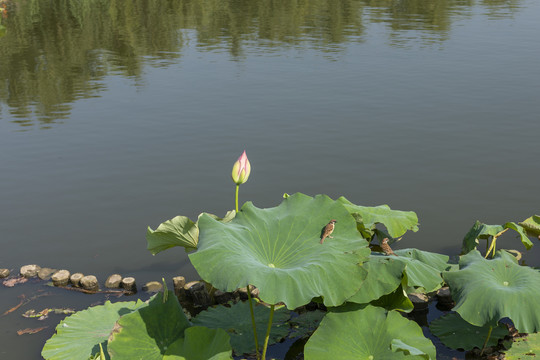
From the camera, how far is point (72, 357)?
404 cm

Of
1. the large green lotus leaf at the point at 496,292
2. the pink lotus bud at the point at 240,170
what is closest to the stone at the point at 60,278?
the pink lotus bud at the point at 240,170

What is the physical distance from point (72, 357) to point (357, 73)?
10113 millimetres

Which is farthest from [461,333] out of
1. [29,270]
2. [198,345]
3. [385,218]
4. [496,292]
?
[29,270]

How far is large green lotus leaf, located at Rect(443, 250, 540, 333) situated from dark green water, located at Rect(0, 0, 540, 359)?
175 cm

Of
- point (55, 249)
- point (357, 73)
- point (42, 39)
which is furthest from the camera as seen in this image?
point (42, 39)

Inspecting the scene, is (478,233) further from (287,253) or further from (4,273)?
(4,273)

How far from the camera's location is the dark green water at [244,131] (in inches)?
265

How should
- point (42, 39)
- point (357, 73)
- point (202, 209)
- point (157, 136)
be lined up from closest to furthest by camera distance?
point (202, 209), point (157, 136), point (357, 73), point (42, 39)

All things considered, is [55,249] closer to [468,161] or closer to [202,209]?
[202,209]

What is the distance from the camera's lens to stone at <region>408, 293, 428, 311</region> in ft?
16.4

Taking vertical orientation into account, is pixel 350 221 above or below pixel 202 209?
above

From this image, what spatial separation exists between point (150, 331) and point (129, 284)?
158 cm

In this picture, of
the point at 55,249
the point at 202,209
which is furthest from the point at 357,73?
the point at 55,249

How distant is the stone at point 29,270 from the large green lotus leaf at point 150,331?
2.24 m
